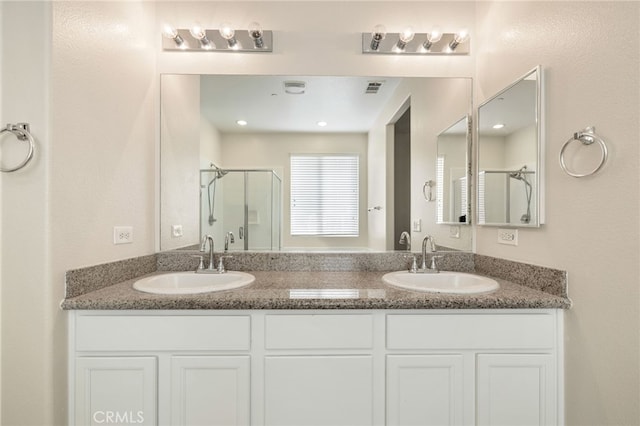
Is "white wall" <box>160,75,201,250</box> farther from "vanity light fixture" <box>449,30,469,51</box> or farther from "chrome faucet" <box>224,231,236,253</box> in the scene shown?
"vanity light fixture" <box>449,30,469,51</box>

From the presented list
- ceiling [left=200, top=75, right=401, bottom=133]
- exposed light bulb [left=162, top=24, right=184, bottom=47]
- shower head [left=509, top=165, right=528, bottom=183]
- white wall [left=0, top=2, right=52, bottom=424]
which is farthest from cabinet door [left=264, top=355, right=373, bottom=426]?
exposed light bulb [left=162, top=24, right=184, bottom=47]

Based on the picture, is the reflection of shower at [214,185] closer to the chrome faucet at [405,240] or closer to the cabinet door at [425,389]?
the chrome faucet at [405,240]

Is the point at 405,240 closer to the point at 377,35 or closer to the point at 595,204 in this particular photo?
the point at 595,204

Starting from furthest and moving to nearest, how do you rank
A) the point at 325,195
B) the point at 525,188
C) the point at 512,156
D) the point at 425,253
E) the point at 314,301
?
the point at 325,195 → the point at 425,253 → the point at 512,156 → the point at 525,188 → the point at 314,301

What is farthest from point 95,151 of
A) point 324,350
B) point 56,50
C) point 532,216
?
point 532,216

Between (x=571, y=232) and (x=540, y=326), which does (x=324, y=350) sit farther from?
(x=571, y=232)

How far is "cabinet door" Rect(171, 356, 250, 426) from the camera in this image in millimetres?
1268

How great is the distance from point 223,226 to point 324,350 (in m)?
0.99

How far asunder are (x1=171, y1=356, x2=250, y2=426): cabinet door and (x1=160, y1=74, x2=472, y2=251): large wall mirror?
2.45 feet

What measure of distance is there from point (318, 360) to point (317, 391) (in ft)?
0.41

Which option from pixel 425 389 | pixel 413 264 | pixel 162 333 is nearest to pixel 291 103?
pixel 413 264

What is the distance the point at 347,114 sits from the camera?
195cm

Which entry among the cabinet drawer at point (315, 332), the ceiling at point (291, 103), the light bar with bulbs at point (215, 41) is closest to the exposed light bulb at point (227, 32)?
the light bar with bulbs at point (215, 41)

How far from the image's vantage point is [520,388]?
1.29m
